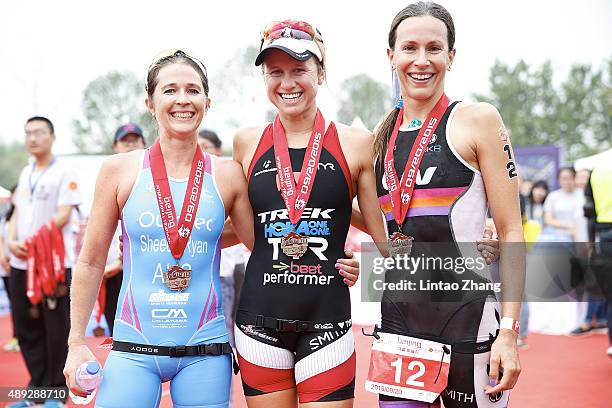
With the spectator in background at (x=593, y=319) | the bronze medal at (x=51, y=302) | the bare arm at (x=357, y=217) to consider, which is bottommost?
the spectator in background at (x=593, y=319)

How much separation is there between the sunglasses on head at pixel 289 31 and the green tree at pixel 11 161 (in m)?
48.7

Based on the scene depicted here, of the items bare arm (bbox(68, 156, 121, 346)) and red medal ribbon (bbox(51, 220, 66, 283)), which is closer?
bare arm (bbox(68, 156, 121, 346))

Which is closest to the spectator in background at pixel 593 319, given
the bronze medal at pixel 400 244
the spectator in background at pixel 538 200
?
the spectator in background at pixel 538 200

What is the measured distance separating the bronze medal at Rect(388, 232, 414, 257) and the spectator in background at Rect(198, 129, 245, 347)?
2.73 meters

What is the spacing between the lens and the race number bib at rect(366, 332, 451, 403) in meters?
2.44

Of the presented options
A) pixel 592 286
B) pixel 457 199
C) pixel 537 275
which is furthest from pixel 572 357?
pixel 457 199

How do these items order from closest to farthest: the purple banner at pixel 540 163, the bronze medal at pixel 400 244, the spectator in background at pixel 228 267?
the bronze medal at pixel 400 244 → the spectator in background at pixel 228 267 → the purple banner at pixel 540 163

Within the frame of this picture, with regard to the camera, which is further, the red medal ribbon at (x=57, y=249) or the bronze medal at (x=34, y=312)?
the bronze medal at (x=34, y=312)

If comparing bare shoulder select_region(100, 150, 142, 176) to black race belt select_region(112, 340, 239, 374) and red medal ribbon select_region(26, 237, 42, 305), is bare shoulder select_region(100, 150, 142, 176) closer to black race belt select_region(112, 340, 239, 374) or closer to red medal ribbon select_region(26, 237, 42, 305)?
black race belt select_region(112, 340, 239, 374)

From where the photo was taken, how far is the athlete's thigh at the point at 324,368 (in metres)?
2.67

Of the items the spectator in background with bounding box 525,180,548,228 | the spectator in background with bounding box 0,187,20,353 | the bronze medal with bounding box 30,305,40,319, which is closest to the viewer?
the bronze medal with bounding box 30,305,40,319

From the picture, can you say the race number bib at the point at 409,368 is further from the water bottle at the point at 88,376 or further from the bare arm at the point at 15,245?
the bare arm at the point at 15,245

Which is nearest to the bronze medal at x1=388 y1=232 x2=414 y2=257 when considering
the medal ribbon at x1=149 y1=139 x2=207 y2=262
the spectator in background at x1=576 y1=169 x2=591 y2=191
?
the medal ribbon at x1=149 y1=139 x2=207 y2=262

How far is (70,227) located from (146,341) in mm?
3371
